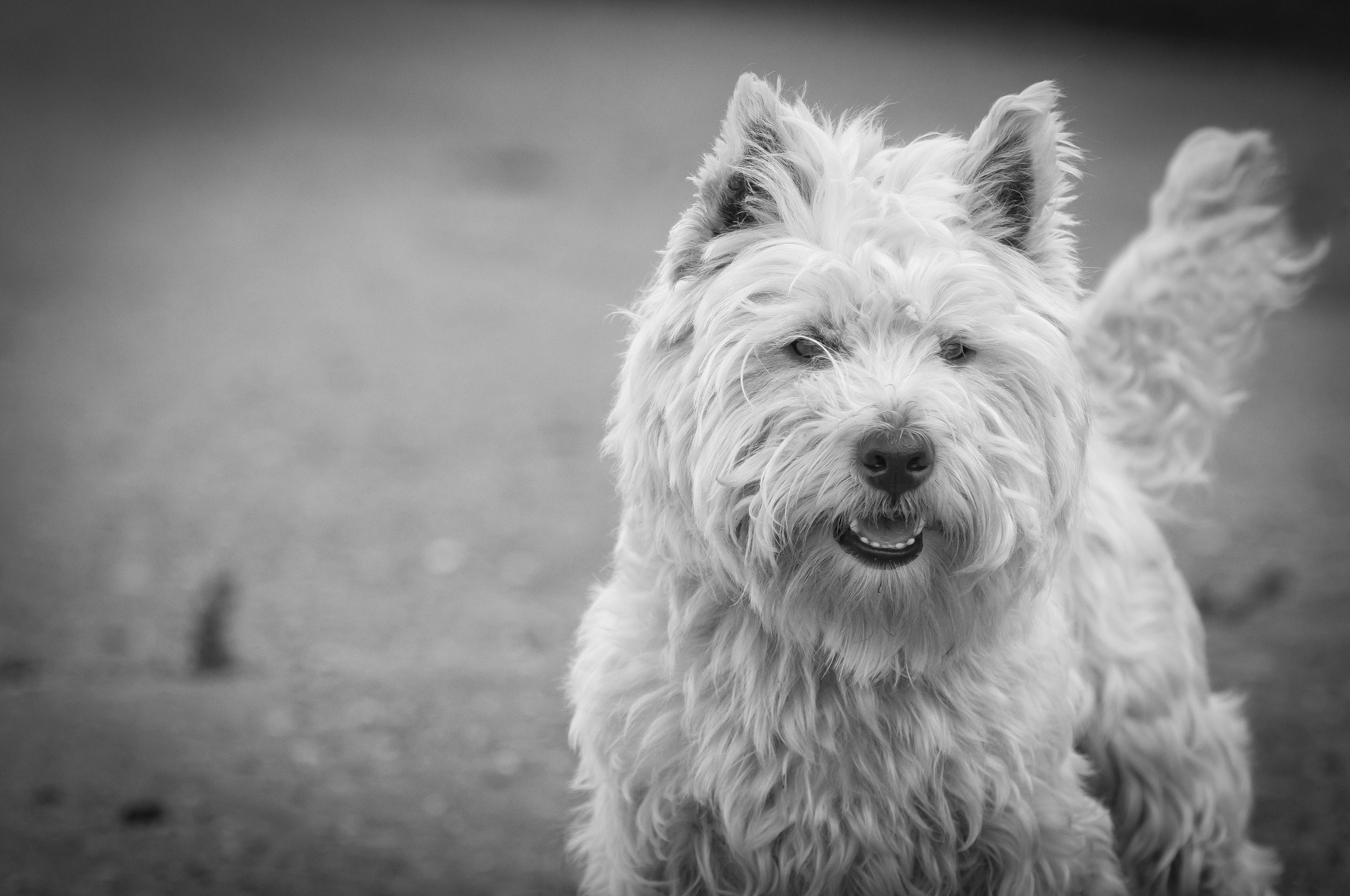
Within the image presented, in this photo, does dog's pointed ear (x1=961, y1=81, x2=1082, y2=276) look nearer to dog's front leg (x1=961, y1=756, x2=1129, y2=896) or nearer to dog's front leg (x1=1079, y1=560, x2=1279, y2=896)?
dog's front leg (x1=1079, y1=560, x2=1279, y2=896)

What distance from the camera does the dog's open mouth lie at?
2.50m

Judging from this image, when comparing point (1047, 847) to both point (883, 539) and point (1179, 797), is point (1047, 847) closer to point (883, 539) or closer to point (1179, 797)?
point (1179, 797)

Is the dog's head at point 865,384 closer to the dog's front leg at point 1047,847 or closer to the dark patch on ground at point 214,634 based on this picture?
the dog's front leg at point 1047,847

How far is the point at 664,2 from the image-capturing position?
19344 millimetres

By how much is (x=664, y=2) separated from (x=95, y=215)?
Answer: 31.0 ft

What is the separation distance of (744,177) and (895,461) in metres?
0.81

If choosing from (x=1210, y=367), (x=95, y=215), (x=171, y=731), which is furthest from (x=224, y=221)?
(x=1210, y=367)

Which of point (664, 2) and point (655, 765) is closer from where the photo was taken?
point (655, 765)

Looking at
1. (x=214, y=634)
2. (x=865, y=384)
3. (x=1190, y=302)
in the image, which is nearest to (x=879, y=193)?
(x=865, y=384)

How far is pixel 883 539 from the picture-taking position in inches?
99.2

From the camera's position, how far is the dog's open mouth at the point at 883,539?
2502 mm

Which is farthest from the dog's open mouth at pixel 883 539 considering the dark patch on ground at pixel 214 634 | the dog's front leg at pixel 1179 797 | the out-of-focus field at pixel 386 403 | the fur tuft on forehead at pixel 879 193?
the dark patch on ground at pixel 214 634

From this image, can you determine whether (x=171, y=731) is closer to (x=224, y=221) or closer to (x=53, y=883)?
(x=53, y=883)

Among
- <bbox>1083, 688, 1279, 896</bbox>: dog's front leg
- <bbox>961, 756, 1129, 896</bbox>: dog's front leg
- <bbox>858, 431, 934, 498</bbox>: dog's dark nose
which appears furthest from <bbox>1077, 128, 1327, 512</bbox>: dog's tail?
<bbox>858, 431, 934, 498</bbox>: dog's dark nose
